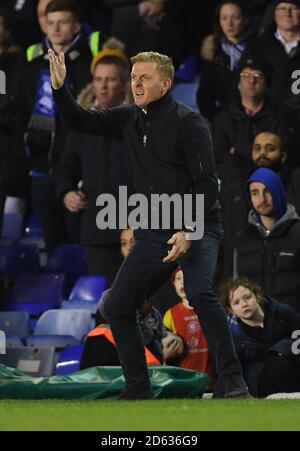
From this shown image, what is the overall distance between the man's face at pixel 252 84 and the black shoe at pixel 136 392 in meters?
4.15

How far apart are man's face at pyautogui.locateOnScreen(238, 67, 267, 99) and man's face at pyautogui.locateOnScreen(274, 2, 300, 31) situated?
3.04ft

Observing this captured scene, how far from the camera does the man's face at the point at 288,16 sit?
12.9 meters

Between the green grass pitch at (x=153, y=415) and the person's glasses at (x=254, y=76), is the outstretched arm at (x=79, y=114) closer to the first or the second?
the green grass pitch at (x=153, y=415)

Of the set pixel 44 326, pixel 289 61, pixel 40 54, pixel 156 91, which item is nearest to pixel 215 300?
pixel 156 91

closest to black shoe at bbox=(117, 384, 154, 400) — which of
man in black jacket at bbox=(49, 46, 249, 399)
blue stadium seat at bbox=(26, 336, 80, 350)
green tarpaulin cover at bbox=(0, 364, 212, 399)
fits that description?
man in black jacket at bbox=(49, 46, 249, 399)

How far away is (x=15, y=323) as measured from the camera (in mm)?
12031

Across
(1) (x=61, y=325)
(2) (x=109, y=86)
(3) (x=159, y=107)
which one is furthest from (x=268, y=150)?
(3) (x=159, y=107)

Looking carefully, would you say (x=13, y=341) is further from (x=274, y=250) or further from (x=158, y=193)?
(x=158, y=193)

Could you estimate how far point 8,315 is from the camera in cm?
1204

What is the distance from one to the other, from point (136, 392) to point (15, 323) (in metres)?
3.43

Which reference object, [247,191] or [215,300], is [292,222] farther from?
[215,300]

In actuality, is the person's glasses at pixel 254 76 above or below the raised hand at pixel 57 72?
above

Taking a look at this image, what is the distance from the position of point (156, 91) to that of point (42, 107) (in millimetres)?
4959

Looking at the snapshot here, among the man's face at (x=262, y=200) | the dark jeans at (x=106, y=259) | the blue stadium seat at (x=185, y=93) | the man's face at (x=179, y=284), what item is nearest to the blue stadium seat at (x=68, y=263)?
the dark jeans at (x=106, y=259)
